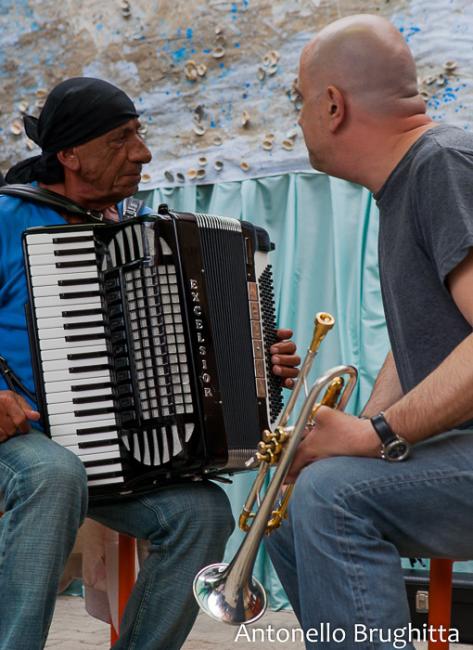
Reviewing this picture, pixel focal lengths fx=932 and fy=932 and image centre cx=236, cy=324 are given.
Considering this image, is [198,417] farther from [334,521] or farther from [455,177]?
[455,177]

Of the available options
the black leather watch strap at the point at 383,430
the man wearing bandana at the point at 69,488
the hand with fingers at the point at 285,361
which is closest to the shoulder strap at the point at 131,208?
the man wearing bandana at the point at 69,488

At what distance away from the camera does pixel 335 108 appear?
2020 mm

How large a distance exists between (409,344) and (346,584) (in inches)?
20.2

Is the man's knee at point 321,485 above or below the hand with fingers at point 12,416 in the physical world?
below

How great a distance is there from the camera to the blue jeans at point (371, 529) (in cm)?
165

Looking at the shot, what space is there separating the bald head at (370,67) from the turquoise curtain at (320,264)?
76.7 inches

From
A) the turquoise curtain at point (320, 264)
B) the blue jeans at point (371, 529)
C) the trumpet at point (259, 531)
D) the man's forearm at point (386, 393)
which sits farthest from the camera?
the turquoise curtain at point (320, 264)

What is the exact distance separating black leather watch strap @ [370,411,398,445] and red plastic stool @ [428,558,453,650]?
51 cm

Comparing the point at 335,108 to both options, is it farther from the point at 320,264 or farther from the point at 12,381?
the point at 320,264

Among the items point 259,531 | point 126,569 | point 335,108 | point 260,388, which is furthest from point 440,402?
point 126,569

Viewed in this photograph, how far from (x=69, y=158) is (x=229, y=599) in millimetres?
1463

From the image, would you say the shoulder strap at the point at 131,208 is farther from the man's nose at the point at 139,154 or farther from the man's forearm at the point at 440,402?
the man's forearm at the point at 440,402

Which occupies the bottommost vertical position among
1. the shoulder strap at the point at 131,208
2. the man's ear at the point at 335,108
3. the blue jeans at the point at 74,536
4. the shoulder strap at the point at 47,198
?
the blue jeans at the point at 74,536

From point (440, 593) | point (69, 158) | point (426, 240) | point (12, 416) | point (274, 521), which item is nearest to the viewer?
point (426, 240)
